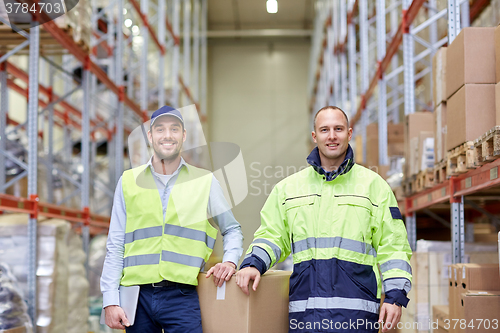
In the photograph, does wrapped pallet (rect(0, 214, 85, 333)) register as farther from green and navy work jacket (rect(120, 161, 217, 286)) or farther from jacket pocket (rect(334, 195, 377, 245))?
jacket pocket (rect(334, 195, 377, 245))

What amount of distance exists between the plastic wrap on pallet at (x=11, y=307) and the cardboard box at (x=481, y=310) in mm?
3626

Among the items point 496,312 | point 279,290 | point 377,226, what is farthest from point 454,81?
point 279,290

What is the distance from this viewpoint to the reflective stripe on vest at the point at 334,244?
2684mm

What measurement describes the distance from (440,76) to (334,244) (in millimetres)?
2762

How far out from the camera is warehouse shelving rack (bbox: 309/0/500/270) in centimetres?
451

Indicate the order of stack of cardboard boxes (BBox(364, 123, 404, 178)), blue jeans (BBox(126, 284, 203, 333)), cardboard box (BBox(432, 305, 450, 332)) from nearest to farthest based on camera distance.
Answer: blue jeans (BBox(126, 284, 203, 333)) < cardboard box (BBox(432, 305, 450, 332)) < stack of cardboard boxes (BBox(364, 123, 404, 178))

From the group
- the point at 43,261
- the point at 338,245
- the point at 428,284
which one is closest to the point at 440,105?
the point at 428,284

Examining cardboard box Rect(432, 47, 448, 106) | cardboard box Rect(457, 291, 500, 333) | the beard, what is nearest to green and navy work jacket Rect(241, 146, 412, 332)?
the beard

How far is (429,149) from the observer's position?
17.7 ft

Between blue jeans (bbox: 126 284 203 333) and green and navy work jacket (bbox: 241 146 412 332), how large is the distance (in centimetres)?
33

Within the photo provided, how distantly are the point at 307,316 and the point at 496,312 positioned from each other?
1.63m

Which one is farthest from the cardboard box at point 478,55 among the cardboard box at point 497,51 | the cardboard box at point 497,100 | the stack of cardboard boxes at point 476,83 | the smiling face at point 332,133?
the smiling face at point 332,133

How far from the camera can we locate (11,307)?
4.68 meters

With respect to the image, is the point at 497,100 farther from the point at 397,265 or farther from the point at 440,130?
the point at 397,265
